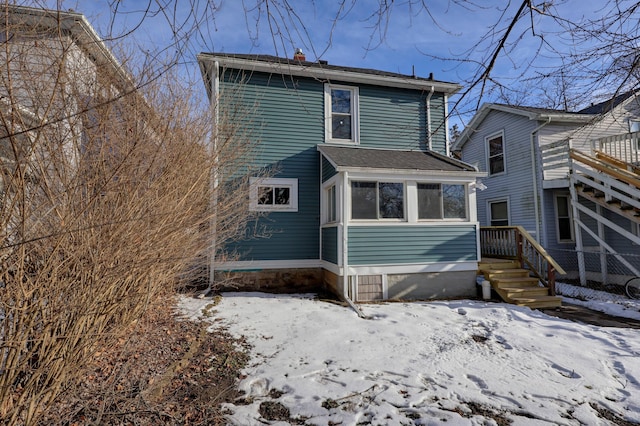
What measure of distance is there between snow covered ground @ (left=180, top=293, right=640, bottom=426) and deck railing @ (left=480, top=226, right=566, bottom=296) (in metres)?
1.72

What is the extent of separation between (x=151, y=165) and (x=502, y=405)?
419 centimetres

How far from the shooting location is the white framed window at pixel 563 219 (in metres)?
10.6

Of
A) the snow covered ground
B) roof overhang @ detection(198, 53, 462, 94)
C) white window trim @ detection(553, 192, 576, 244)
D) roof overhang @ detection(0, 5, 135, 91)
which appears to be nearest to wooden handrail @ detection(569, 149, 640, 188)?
white window trim @ detection(553, 192, 576, 244)

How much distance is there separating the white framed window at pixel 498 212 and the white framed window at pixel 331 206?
26.2ft

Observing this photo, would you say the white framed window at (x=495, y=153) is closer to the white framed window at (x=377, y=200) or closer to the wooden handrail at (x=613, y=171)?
the wooden handrail at (x=613, y=171)

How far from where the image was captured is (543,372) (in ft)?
12.3

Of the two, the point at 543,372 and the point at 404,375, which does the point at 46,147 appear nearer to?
the point at 404,375

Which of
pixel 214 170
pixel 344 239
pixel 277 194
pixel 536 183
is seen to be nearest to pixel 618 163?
pixel 536 183

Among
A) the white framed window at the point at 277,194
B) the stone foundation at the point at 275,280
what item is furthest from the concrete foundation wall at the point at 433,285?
the white framed window at the point at 277,194

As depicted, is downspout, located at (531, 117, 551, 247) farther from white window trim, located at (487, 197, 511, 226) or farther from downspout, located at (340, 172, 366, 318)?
downspout, located at (340, 172, 366, 318)

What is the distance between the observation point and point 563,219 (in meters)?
10.7

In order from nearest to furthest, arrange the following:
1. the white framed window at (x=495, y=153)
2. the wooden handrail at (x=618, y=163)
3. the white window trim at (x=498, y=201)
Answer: the wooden handrail at (x=618, y=163)
the white window trim at (x=498, y=201)
the white framed window at (x=495, y=153)

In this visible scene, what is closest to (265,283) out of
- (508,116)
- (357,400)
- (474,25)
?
(357,400)

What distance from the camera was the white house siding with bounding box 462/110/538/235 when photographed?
11.0 metres
